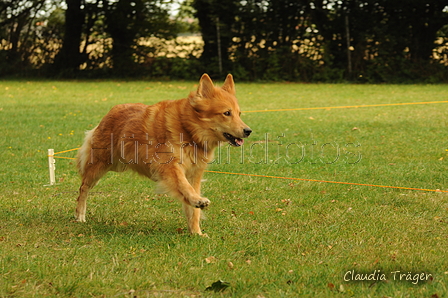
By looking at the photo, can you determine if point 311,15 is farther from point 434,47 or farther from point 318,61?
point 434,47

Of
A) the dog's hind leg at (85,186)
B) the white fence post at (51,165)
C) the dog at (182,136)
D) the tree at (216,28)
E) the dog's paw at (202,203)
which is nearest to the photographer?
the dog's paw at (202,203)

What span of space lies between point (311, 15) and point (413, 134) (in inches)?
584

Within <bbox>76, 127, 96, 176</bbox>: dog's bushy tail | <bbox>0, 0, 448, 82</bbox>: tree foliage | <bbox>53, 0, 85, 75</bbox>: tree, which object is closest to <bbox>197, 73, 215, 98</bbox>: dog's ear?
<bbox>76, 127, 96, 176</bbox>: dog's bushy tail

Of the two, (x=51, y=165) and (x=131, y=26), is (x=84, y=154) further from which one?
(x=131, y=26)

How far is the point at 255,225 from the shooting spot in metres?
5.95

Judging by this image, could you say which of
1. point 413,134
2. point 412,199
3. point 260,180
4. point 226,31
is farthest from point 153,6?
point 412,199

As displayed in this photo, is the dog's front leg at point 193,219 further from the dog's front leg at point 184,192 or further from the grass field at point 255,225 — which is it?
the grass field at point 255,225

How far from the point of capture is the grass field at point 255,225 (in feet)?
13.9

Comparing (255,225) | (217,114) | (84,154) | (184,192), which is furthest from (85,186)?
(255,225)

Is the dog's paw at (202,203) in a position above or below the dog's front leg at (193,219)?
above

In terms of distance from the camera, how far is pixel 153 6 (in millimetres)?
27641

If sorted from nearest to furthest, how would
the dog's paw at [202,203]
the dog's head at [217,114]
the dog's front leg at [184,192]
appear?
1. the dog's paw at [202,203]
2. the dog's front leg at [184,192]
3. the dog's head at [217,114]

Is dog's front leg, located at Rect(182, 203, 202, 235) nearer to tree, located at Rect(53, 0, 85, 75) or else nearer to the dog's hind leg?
the dog's hind leg

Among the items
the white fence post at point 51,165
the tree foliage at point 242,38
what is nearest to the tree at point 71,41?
the tree foliage at point 242,38
